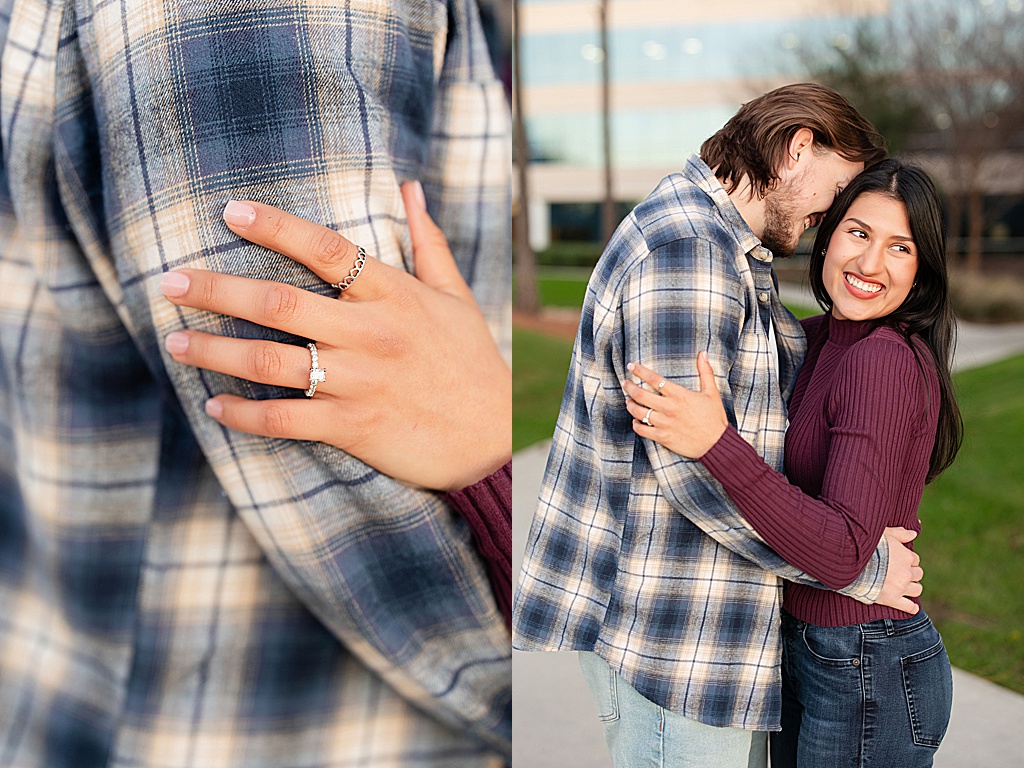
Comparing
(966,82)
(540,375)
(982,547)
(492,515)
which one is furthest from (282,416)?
(966,82)

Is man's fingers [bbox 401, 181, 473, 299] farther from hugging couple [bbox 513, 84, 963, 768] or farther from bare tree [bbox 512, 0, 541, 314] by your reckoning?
bare tree [bbox 512, 0, 541, 314]

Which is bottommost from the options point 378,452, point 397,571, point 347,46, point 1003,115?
point 397,571

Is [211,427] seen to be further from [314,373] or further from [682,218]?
[682,218]

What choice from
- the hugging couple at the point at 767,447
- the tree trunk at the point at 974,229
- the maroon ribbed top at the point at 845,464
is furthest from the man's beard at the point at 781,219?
the tree trunk at the point at 974,229

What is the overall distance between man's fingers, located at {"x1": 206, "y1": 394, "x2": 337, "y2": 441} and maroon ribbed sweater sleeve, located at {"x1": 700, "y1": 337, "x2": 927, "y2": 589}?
434mm

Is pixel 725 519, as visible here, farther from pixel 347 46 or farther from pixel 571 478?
pixel 347 46

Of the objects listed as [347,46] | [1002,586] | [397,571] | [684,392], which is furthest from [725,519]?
[1002,586]

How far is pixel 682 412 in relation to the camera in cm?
102

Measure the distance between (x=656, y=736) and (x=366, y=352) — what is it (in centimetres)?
63

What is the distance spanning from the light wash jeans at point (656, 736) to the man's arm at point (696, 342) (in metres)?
0.25

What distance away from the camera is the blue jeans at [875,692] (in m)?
1.10

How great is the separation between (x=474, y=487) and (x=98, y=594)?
0.50 meters

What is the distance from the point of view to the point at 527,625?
119cm

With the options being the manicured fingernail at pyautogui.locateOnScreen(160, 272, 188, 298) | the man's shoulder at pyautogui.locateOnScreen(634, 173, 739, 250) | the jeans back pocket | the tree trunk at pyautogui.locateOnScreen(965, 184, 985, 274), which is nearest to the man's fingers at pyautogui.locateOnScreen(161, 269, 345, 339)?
the manicured fingernail at pyautogui.locateOnScreen(160, 272, 188, 298)
